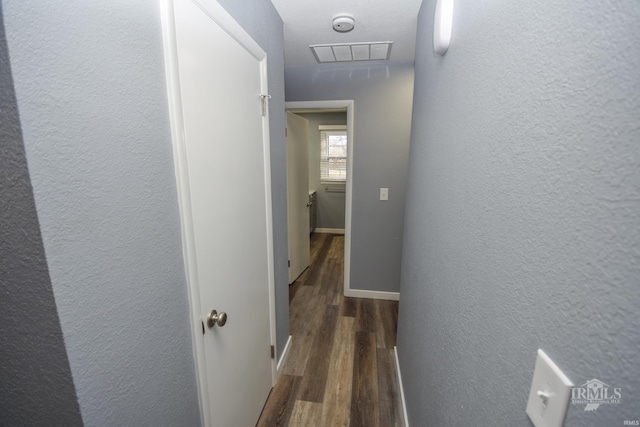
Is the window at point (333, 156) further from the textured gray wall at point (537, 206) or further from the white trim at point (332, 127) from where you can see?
the textured gray wall at point (537, 206)

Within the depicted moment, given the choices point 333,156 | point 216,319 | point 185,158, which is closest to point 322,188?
point 333,156

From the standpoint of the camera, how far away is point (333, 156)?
17.1 ft

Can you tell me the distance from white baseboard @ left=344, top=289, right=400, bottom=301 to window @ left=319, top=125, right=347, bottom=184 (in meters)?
2.56

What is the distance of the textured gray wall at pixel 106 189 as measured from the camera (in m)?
0.49

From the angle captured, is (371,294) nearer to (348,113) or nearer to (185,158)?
(348,113)

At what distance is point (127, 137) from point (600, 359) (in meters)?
0.94

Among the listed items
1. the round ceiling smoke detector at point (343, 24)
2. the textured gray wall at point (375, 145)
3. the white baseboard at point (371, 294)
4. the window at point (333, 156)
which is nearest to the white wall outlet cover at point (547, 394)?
the round ceiling smoke detector at point (343, 24)

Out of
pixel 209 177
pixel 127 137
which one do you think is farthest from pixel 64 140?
pixel 209 177

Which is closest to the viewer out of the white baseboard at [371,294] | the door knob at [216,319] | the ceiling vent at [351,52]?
the door knob at [216,319]

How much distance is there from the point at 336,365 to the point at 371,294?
3.67 ft

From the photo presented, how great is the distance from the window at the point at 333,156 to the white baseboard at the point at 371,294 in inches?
101

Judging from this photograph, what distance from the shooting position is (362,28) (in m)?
1.87

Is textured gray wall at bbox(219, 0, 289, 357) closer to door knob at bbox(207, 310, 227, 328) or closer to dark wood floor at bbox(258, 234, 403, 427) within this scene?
dark wood floor at bbox(258, 234, 403, 427)

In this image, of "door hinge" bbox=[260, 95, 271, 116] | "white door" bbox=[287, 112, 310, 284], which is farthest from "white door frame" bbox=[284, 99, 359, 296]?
"door hinge" bbox=[260, 95, 271, 116]
